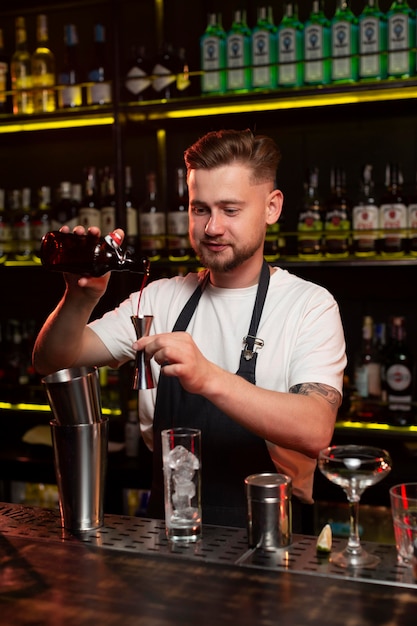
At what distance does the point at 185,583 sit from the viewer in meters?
1.13

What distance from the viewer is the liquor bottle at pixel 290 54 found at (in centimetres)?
263

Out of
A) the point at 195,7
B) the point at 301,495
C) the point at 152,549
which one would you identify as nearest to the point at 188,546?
the point at 152,549

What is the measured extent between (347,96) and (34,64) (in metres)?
1.27

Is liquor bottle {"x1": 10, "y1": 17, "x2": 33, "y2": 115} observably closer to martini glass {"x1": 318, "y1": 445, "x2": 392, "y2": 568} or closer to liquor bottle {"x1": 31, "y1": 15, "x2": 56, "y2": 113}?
liquor bottle {"x1": 31, "y1": 15, "x2": 56, "y2": 113}

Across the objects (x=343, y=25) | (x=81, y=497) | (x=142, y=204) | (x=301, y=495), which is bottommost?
(x=301, y=495)

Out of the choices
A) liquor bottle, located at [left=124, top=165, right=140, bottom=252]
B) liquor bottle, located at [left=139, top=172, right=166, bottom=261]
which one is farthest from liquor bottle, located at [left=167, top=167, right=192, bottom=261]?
liquor bottle, located at [left=124, top=165, right=140, bottom=252]

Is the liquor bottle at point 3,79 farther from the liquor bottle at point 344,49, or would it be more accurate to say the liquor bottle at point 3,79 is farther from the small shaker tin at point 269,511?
the small shaker tin at point 269,511

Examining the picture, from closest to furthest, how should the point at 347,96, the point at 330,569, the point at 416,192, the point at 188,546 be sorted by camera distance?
the point at 330,569 → the point at 188,546 → the point at 347,96 → the point at 416,192

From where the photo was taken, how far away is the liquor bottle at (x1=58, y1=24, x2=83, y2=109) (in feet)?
9.55

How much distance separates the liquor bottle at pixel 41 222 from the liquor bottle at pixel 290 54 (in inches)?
39.3

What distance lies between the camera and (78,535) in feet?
4.44

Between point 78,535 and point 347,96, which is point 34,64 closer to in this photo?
point 347,96

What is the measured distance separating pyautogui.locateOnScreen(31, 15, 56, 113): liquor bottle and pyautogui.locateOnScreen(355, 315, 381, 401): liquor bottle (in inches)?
56.4

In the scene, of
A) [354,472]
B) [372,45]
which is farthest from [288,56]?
[354,472]
